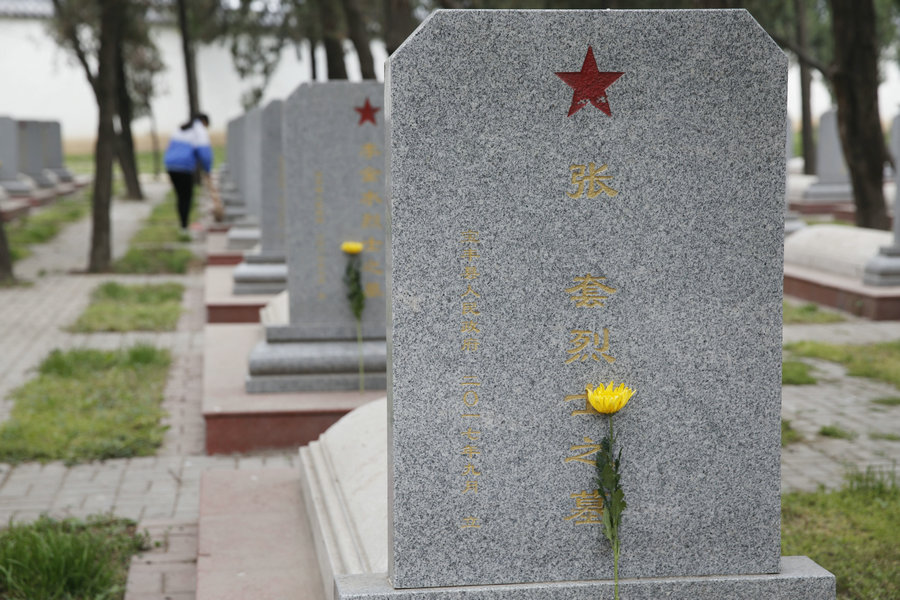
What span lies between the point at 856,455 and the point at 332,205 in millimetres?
3096

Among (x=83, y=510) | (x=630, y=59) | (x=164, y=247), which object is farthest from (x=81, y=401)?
(x=164, y=247)

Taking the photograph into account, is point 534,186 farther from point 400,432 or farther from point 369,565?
point 369,565

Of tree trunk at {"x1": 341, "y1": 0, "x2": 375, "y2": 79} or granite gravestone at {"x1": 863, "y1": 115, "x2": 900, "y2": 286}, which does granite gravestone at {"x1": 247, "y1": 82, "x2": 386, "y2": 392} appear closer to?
granite gravestone at {"x1": 863, "y1": 115, "x2": 900, "y2": 286}

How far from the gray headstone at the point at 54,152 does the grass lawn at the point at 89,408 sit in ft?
69.2

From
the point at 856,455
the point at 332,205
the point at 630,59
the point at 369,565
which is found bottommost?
the point at 856,455

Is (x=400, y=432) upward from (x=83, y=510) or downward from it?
upward

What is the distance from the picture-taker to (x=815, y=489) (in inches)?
197

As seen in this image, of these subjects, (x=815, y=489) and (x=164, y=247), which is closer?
(x=815, y=489)

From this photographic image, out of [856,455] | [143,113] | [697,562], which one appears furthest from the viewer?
[143,113]

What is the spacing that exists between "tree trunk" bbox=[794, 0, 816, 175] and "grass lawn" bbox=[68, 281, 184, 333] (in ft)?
43.2

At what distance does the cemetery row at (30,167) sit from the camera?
2114 cm

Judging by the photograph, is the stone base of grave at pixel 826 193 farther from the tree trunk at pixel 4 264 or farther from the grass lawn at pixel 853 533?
the grass lawn at pixel 853 533

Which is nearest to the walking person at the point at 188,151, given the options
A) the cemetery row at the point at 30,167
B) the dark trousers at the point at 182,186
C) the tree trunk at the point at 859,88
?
the dark trousers at the point at 182,186

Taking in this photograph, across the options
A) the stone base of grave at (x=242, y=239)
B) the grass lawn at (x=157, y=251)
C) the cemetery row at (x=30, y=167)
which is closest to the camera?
the stone base of grave at (x=242, y=239)
